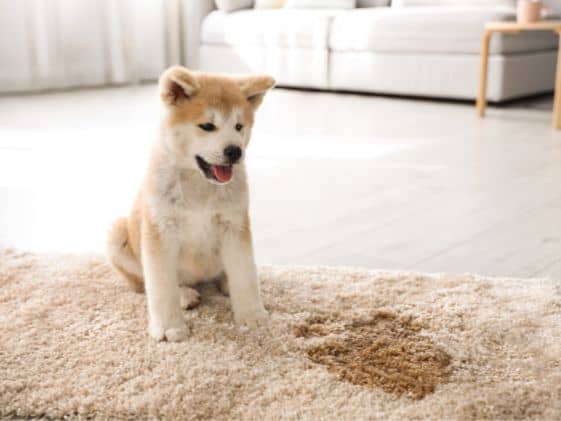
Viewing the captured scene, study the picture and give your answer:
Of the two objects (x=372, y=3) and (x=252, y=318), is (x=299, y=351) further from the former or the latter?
(x=372, y=3)

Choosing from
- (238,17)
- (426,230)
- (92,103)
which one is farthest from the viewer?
(238,17)

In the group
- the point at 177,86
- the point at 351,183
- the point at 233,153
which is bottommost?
the point at 351,183

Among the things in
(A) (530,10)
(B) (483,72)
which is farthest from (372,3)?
(A) (530,10)

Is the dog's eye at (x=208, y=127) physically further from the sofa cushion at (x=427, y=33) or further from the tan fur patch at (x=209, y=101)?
the sofa cushion at (x=427, y=33)

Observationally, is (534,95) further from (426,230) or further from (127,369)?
(127,369)

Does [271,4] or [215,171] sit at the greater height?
[271,4]

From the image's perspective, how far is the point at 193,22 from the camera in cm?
546

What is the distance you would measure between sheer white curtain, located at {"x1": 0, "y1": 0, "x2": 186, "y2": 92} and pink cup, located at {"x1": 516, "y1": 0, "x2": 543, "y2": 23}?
9.86ft

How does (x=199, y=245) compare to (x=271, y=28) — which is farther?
(x=271, y=28)

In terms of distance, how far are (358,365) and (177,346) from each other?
321 millimetres

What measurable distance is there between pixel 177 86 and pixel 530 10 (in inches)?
109

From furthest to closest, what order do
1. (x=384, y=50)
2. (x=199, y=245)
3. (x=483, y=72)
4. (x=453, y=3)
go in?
1. (x=453, y=3)
2. (x=384, y=50)
3. (x=483, y=72)
4. (x=199, y=245)

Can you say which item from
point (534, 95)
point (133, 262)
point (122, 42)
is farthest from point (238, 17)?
point (133, 262)

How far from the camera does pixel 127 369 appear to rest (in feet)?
3.76
